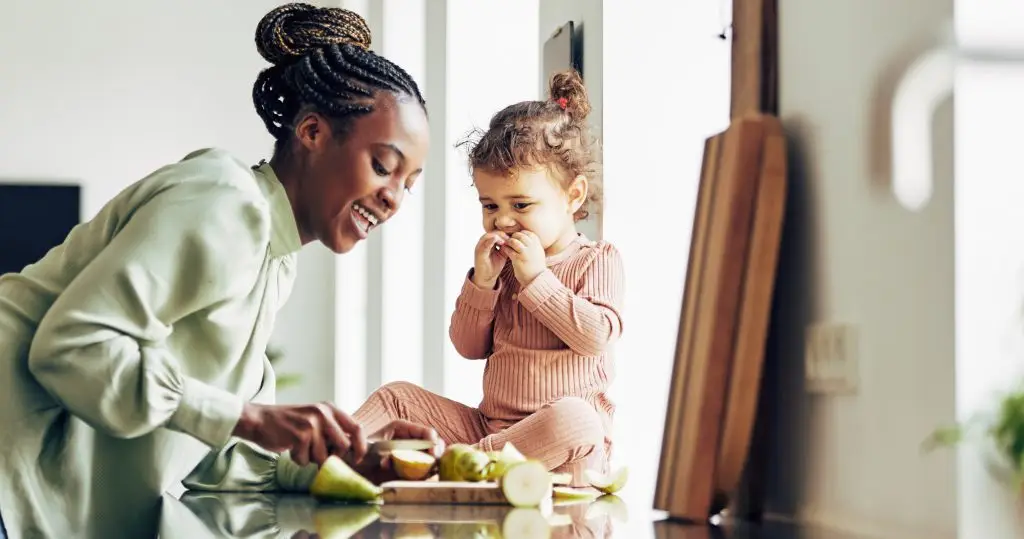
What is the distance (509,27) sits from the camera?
455 centimetres

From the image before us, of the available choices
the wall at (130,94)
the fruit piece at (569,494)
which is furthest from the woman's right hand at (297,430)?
the wall at (130,94)

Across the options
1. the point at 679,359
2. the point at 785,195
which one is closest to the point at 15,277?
the point at 679,359

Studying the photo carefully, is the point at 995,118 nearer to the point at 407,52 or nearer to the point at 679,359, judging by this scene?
the point at 679,359

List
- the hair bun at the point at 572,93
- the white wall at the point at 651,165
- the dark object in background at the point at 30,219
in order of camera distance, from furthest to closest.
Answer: the dark object in background at the point at 30,219 < the white wall at the point at 651,165 < the hair bun at the point at 572,93

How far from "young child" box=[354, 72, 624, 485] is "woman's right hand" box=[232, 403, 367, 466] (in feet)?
2.34

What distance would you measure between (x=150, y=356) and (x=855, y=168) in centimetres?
88

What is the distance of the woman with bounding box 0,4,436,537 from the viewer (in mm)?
1508

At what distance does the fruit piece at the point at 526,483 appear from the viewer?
6.05 ft

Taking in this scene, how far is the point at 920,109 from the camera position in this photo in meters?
1.49

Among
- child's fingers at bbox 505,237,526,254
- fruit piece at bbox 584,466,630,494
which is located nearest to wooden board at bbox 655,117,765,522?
fruit piece at bbox 584,466,630,494

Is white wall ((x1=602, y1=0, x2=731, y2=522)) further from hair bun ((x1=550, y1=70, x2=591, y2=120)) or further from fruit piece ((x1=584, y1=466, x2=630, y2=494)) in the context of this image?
fruit piece ((x1=584, y1=466, x2=630, y2=494))

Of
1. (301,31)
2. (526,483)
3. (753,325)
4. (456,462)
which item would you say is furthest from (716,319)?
(301,31)

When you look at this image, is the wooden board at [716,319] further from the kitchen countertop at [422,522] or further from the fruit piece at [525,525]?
the fruit piece at [525,525]

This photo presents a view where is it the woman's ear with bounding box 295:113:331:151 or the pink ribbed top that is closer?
the woman's ear with bounding box 295:113:331:151
